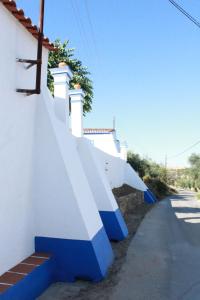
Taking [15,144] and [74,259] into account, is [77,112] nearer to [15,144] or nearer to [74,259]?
[15,144]

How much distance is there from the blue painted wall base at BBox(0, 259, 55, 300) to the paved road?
121 cm

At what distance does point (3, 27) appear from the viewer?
574 centimetres

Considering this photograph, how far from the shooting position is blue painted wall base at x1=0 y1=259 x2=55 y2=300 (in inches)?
197

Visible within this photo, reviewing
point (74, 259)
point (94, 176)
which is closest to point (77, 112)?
point (94, 176)

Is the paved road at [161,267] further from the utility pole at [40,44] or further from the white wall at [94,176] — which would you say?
the utility pole at [40,44]

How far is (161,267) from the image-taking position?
8.02 meters

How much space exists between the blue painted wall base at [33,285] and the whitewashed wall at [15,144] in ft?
1.45

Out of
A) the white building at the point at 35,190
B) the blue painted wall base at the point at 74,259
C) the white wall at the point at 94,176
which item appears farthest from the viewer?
the white wall at the point at 94,176

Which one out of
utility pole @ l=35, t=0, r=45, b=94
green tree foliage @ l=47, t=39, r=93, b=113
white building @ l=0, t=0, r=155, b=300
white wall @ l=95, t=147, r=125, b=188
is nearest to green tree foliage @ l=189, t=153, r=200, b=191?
white wall @ l=95, t=147, r=125, b=188

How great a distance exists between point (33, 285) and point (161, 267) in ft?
11.4

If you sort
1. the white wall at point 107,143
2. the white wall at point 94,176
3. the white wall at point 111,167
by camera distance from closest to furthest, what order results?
the white wall at point 94,176, the white wall at point 111,167, the white wall at point 107,143

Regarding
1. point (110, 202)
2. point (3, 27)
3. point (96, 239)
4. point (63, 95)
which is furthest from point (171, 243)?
point (3, 27)

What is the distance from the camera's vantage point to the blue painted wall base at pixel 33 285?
5.01 meters

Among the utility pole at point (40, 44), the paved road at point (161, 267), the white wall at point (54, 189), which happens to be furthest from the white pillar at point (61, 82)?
the paved road at point (161, 267)
